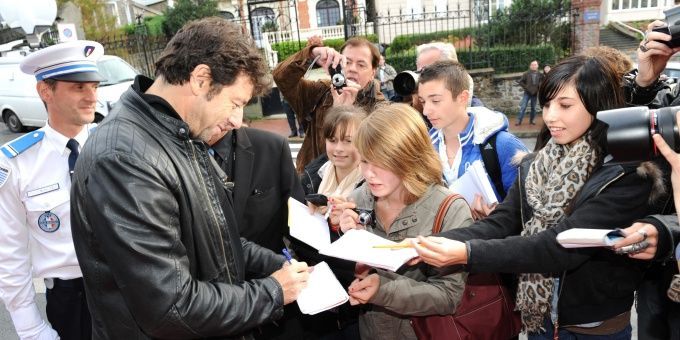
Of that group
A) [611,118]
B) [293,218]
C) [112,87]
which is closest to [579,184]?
[611,118]

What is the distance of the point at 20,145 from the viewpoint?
7.51ft

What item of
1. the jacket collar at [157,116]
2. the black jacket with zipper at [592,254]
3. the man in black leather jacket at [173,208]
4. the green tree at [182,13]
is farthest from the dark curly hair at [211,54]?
the green tree at [182,13]

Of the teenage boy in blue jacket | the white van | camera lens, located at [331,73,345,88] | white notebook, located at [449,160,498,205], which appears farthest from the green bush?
white notebook, located at [449,160,498,205]

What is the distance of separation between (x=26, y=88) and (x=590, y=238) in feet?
47.9

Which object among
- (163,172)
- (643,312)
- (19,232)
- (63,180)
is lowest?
(643,312)

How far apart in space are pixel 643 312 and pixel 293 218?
1.53 m

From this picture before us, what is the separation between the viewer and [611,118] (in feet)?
4.88

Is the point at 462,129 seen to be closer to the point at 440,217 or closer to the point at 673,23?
the point at 440,217

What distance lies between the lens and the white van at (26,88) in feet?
39.5

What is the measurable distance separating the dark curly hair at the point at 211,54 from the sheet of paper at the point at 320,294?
2.66ft

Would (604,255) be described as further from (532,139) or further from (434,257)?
(532,139)

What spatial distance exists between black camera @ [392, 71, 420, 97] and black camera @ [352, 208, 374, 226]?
122 cm

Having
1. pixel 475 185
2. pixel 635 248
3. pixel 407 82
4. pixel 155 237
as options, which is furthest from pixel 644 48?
pixel 155 237

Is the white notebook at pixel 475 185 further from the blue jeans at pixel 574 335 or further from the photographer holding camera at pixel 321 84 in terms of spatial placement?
the photographer holding camera at pixel 321 84
